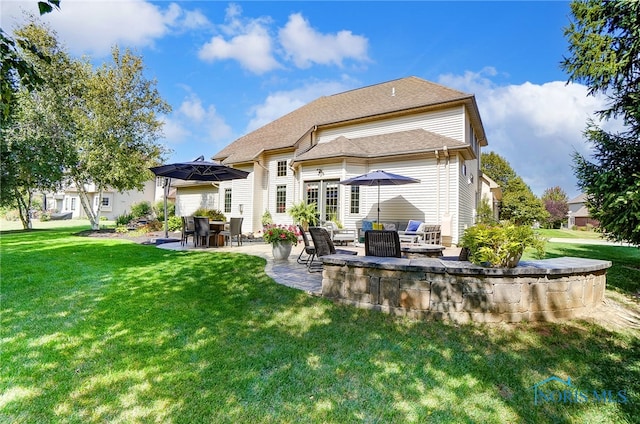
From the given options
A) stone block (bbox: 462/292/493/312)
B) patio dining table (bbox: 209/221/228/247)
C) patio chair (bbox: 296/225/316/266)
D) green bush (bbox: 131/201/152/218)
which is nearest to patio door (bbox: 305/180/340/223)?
patio dining table (bbox: 209/221/228/247)

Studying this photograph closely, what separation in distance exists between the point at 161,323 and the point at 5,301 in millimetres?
2823

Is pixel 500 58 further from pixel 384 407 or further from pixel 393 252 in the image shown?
pixel 384 407

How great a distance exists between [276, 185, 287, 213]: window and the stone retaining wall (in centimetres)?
1183

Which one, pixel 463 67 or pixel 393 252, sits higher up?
pixel 463 67

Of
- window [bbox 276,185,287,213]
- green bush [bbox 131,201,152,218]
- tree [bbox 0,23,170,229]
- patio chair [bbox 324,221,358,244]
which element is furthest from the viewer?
green bush [bbox 131,201,152,218]

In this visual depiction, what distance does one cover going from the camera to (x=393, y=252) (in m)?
5.02

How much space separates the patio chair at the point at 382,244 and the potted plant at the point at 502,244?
3.91ft

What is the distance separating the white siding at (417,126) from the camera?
1291 cm

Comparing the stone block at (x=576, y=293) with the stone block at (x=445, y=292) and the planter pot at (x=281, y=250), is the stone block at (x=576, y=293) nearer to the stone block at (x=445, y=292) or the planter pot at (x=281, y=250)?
the stone block at (x=445, y=292)

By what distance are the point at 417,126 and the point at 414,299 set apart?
1176cm

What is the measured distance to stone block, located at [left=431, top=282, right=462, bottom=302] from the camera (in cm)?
387

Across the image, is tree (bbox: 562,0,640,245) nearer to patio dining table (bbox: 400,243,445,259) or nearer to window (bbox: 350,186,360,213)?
patio dining table (bbox: 400,243,445,259)

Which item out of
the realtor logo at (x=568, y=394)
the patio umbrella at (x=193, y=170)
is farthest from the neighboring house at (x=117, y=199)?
the realtor logo at (x=568, y=394)

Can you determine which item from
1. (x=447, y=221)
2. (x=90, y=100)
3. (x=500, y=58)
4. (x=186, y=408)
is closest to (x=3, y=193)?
(x=90, y=100)
